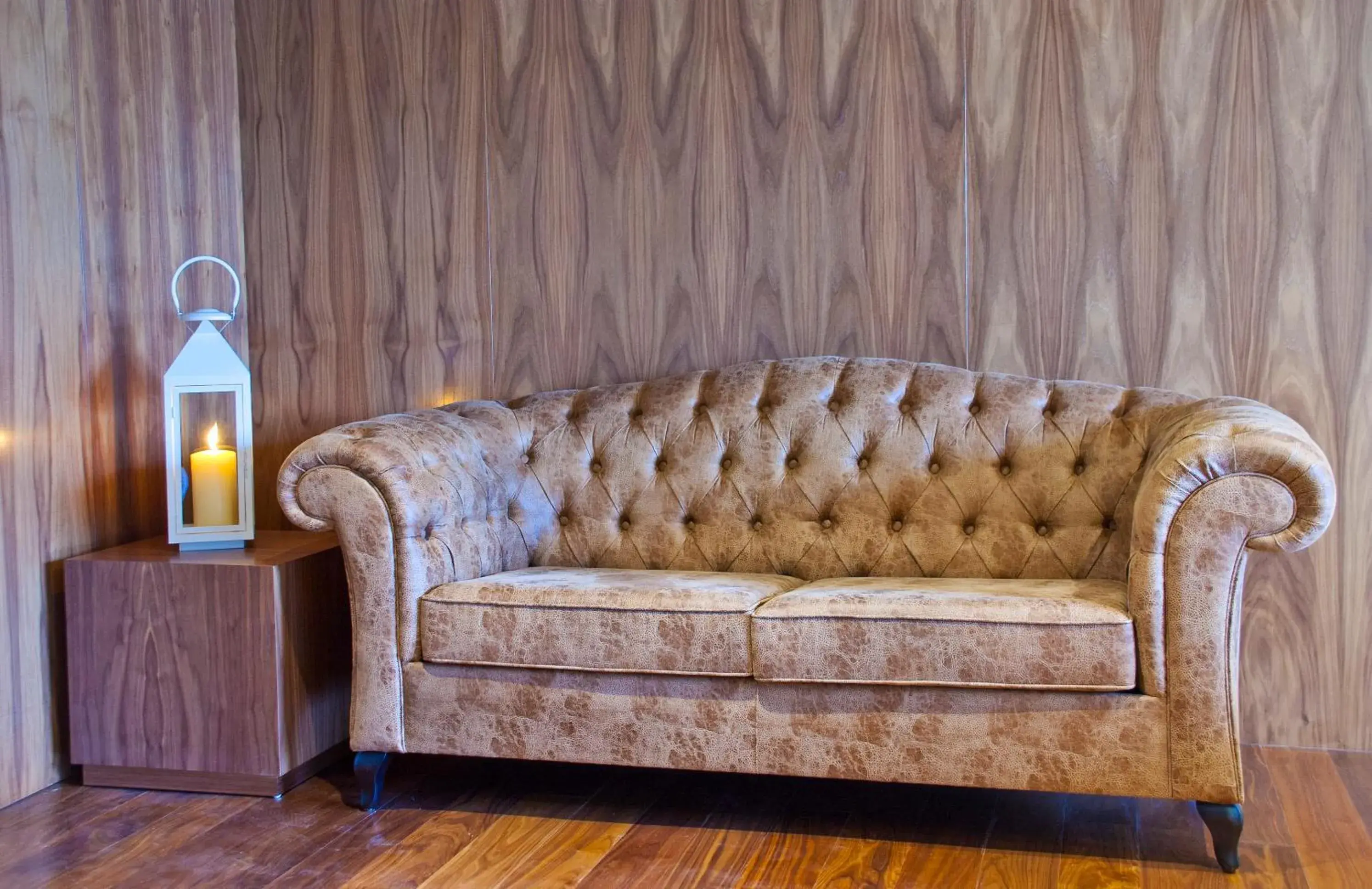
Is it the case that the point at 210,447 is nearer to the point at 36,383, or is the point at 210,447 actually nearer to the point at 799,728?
the point at 36,383

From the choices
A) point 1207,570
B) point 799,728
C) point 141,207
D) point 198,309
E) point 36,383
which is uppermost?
point 141,207

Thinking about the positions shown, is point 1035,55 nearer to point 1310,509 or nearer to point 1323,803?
point 1310,509

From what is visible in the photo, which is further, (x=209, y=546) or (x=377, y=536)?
(x=209, y=546)

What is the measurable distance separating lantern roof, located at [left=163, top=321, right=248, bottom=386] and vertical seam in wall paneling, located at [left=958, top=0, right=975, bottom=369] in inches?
66.9

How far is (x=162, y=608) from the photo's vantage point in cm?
264

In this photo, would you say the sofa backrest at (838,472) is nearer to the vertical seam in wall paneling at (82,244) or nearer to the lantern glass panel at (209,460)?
the lantern glass panel at (209,460)

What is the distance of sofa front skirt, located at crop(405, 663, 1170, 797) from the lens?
84.4 inches

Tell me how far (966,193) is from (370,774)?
1.90 m

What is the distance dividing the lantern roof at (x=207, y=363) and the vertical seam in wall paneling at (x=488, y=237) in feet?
2.28

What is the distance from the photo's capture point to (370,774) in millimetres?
2516

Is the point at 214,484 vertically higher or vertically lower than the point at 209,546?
higher

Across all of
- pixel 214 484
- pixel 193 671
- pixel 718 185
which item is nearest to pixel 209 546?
pixel 214 484

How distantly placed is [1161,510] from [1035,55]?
51.8 inches

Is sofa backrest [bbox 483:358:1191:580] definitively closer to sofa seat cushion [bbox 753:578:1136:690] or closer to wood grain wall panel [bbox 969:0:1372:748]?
wood grain wall panel [bbox 969:0:1372:748]
